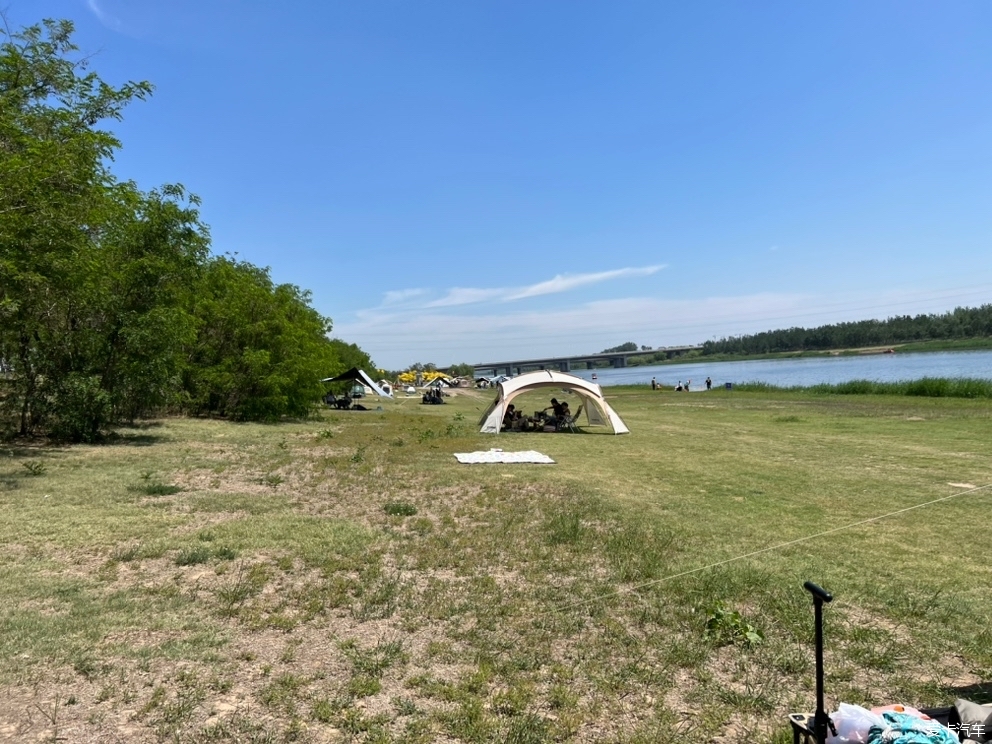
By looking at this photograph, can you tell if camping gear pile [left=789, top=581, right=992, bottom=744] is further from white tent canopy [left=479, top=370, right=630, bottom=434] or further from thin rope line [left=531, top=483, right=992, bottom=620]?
white tent canopy [left=479, top=370, right=630, bottom=434]

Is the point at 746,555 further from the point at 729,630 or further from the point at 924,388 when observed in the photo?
the point at 924,388

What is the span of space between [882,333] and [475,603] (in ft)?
414

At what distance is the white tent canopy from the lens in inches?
693

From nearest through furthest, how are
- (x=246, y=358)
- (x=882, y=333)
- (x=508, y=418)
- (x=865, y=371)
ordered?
(x=508, y=418) < (x=246, y=358) < (x=865, y=371) < (x=882, y=333)

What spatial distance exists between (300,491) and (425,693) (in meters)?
6.51

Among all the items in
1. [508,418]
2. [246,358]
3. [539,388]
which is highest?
[246,358]

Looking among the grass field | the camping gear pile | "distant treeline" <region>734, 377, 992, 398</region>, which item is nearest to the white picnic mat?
the grass field

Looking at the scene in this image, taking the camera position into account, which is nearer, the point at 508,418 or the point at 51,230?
the point at 51,230

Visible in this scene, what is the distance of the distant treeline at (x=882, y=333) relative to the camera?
9956cm

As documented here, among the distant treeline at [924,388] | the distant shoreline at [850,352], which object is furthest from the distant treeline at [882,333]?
the distant treeline at [924,388]

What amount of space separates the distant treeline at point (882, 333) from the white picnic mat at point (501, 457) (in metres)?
110

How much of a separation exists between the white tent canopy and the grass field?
732cm

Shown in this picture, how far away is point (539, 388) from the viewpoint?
1795cm

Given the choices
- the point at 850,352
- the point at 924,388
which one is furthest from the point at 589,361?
the point at 924,388
